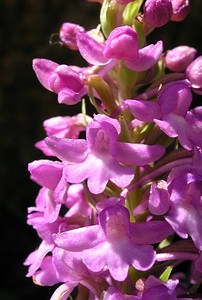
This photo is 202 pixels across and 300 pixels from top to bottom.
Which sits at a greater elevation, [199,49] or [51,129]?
[51,129]

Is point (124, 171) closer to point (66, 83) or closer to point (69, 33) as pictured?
point (66, 83)

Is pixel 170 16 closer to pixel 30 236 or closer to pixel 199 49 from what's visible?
pixel 30 236

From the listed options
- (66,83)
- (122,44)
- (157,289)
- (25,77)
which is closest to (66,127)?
(66,83)

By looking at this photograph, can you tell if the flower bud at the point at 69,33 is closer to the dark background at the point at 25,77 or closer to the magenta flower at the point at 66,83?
the magenta flower at the point at 66,83

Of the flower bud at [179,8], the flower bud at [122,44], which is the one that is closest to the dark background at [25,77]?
the flower bud at [179,8]

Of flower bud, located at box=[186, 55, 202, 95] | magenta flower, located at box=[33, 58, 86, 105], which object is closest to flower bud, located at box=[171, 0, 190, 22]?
flower bud, located at box=[186, 55, 202, 95]

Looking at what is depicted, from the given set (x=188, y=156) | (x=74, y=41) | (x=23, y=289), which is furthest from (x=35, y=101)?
(x=188, y=156)
